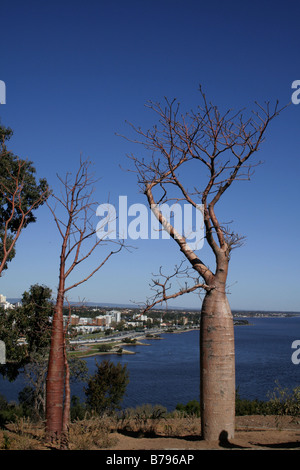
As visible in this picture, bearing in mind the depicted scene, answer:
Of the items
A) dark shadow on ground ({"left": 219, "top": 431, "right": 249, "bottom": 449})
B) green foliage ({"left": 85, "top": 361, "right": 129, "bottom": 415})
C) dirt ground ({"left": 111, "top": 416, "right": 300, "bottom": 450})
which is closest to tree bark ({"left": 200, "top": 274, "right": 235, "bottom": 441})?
dark shadow on ground ({"left": 219, "top": 431, "right": 249, "bottom": 449})

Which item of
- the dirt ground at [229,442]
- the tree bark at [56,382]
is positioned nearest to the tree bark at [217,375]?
the dirt ground at [229,442]

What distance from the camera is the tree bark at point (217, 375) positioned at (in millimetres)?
4520

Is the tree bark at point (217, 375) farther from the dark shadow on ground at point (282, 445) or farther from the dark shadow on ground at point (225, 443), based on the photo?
the dark shadow on ground at point (282, 445)

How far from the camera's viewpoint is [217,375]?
4531mm

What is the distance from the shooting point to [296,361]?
50.0 m

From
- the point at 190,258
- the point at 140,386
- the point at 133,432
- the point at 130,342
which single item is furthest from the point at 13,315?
the point at 130,342

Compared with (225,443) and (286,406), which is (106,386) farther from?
(225,443)

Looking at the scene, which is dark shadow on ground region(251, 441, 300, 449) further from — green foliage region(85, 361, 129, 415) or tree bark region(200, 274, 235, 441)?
green foliage region(85, 361, 129, 415)

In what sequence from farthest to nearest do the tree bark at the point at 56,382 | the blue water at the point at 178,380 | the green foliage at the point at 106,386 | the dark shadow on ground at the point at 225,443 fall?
the blue water at the point at 178,380 < the green foliage at the point at 106,386 < the tree bark at the point at 56,382 < the dark shadow on ground at the point at 225,443

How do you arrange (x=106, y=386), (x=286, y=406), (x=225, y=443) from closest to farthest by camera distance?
(x=225, y=443)
(x=286, y=406)
(x=106, y=386)

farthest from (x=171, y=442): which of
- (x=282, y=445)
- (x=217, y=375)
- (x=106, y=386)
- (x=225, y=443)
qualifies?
(x=106, y=386)

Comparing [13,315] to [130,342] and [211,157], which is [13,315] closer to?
[211,157]

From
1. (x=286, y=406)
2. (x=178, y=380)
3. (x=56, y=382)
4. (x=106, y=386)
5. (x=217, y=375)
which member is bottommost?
(x=178, y=380)

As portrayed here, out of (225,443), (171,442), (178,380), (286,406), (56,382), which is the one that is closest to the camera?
(225,443)
